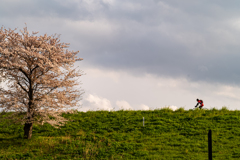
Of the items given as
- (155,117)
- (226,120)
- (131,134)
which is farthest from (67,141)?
(226,120)

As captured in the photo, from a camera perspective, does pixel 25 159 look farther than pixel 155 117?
No

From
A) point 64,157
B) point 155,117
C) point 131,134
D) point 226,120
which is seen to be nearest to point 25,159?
point 64,157

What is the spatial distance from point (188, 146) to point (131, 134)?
601 centimetres

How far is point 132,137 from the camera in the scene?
882 inches

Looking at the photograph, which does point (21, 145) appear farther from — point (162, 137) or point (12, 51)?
point (162, 137)

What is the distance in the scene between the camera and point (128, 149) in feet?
61.8

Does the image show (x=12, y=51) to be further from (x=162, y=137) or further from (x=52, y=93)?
(x=162, y=137)

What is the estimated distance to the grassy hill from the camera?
17.7 metres

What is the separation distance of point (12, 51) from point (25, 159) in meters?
8.71

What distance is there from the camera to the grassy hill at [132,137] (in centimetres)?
1773

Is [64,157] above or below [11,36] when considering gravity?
below

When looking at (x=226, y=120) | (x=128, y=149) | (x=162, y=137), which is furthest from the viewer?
(x=226, y=120)

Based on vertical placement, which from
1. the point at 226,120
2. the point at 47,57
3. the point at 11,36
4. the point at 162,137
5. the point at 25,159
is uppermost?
the point at 11,36

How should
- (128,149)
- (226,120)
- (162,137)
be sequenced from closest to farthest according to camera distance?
(128,149) < (162,137) < (226,120)
